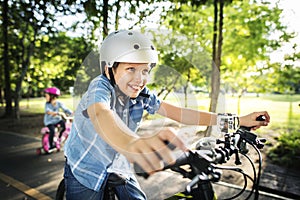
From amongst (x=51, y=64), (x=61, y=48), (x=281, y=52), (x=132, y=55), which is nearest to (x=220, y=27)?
(x=281, y=52)

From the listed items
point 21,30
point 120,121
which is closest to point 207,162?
point 120,121

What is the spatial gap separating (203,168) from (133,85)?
465 millimetres

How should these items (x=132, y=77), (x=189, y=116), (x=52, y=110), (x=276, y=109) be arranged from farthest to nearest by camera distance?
(x=276, y=109) → (x=52, y=110) → (x=189, y=116) → (x=132, y=77)

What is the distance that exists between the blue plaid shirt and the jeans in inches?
4.1

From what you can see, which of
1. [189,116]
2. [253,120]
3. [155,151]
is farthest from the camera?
[253,120]

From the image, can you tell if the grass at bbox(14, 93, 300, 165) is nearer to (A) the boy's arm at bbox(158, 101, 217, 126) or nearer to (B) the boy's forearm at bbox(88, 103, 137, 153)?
(A) the boy's arm at bbox(158, 101, 217, 126)

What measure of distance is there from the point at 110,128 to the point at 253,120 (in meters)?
1.03

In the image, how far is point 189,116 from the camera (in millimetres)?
1451

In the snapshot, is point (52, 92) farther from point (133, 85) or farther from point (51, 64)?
point (51, 64)

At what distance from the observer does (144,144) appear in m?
0.72

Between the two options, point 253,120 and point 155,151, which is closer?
point 155,151

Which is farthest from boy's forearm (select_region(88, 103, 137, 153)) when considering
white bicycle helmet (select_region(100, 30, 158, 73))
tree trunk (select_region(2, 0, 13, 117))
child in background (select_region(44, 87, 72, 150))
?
tree trunk (select_region(2, 0, 13, 117))

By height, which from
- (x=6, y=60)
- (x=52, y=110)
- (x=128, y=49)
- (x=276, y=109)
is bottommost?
(x=276, y=109)

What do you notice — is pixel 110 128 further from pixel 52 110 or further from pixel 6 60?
pixel 6 60
